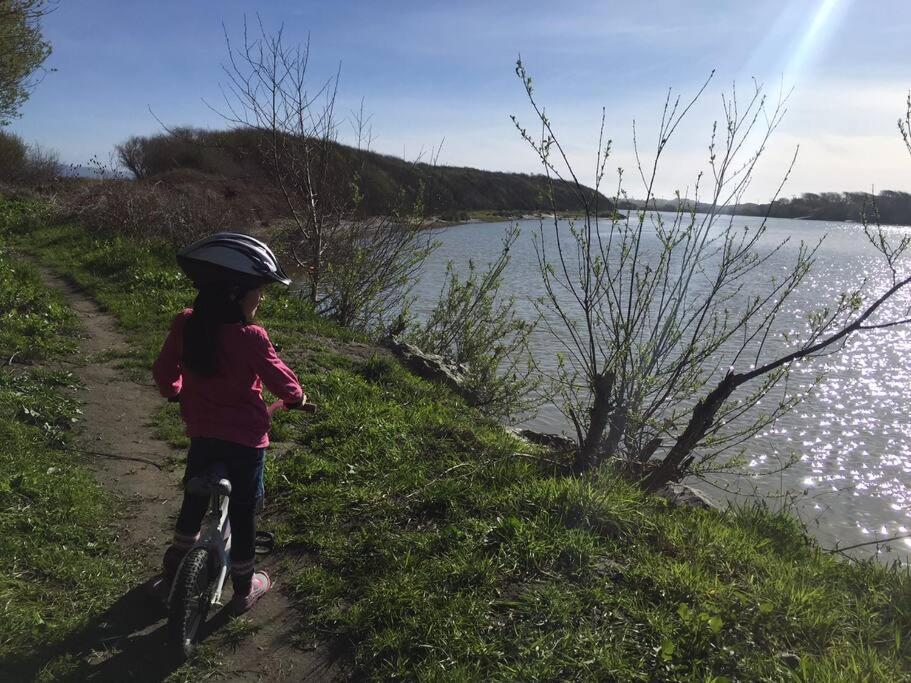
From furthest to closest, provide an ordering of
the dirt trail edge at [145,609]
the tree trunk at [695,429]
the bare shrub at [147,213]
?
the bare shrub at [147,213]
the tree trunk at [695,429]
the dirt trail edge at [145,609]

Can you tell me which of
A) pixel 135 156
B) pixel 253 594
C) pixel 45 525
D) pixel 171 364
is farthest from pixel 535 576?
pixel 135 156

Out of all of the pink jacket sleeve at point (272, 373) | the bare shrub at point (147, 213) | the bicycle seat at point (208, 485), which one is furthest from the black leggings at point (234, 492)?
the bare shrub at point (147, 213)

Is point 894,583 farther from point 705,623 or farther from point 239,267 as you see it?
point 239,267

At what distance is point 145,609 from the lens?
334 centimetres

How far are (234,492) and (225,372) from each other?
23.5 inches

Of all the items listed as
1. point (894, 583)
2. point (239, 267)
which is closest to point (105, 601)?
point (239, 267)

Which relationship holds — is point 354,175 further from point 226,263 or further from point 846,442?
point 846,442

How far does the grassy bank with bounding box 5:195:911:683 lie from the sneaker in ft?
0.52

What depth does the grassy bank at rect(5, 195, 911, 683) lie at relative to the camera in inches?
115

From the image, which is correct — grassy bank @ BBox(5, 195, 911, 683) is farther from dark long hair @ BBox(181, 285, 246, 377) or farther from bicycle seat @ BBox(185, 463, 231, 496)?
dark long hair @ BBox(181, 285, 246, 377)

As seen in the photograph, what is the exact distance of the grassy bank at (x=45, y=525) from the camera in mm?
3117

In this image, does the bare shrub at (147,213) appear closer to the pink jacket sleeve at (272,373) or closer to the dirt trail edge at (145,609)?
the dirt trail edge at (145,609)

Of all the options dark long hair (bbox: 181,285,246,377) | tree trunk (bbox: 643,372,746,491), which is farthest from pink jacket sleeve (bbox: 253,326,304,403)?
tree trunk (bbox: 643,372,746,491)

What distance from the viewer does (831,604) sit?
3354mm
